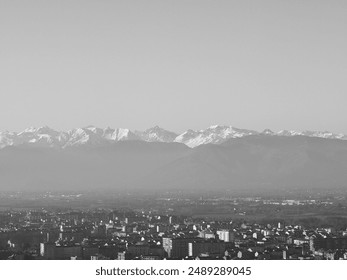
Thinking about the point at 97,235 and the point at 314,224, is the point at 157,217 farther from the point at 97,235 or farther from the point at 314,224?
the point at 97,235

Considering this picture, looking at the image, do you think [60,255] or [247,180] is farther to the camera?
[247,180]

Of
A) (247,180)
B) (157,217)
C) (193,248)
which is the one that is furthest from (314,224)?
(247,180)
